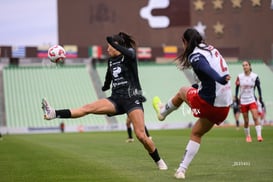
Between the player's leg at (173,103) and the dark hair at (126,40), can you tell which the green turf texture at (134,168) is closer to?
the player's leg at (173,103)

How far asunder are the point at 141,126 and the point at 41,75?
4553 centimetres

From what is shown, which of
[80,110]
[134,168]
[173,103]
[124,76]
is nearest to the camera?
[173,103]

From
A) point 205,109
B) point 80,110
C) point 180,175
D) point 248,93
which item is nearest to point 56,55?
point 80,110

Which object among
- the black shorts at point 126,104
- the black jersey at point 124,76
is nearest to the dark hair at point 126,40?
the black jersey at point 124,76

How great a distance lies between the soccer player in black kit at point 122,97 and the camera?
1073 cm

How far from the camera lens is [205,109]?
31.2 ft

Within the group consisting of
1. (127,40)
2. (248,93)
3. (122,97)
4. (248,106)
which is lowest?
(248,106)

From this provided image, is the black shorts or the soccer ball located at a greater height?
the soccer ball

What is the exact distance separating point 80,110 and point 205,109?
2419 mm

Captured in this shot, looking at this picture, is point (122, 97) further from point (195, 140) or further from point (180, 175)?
point (180, 175)

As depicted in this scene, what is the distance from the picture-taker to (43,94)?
169ft

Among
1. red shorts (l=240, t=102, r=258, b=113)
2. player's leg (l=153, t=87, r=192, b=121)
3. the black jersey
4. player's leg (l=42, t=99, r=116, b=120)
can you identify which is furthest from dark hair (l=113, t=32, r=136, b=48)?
red shorts (l=240, t=102, r=258, b=113)

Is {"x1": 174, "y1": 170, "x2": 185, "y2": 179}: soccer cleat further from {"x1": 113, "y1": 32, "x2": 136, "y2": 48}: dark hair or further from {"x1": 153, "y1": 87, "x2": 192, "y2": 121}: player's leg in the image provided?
{"x1": 113, "y1": 32, "x2": 136, "y2": 48}: dark hair

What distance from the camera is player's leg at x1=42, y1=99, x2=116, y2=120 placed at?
1061 cm
